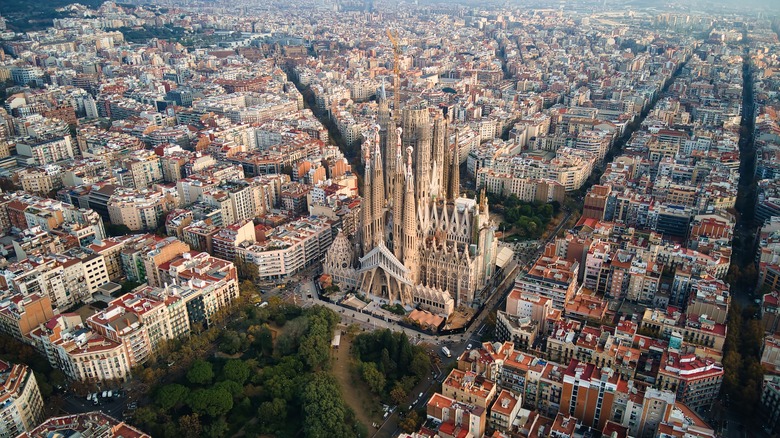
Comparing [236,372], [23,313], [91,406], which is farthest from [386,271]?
[23,313]

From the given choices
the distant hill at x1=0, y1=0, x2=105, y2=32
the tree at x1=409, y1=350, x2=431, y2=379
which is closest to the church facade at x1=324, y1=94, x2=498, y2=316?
the tree at x1=409, y1=350, x2=431, y2=379

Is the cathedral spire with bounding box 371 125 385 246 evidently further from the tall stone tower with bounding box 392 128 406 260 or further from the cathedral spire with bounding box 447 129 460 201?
the cathedral spire with bounding box 447 129 460 201

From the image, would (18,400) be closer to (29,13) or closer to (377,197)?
(377,197)

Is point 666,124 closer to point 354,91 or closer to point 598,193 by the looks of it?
point 598,193

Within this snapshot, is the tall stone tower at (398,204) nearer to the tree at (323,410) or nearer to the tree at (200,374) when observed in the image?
the tree at (323,410)

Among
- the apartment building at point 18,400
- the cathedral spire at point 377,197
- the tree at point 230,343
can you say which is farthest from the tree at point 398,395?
the apartment building at point 18,400

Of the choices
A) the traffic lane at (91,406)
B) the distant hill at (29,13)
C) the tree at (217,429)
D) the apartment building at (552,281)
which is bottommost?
the traffic lane at (91,406)

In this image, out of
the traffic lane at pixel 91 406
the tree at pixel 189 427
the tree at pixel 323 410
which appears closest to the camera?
the tree at pixel 323 410
